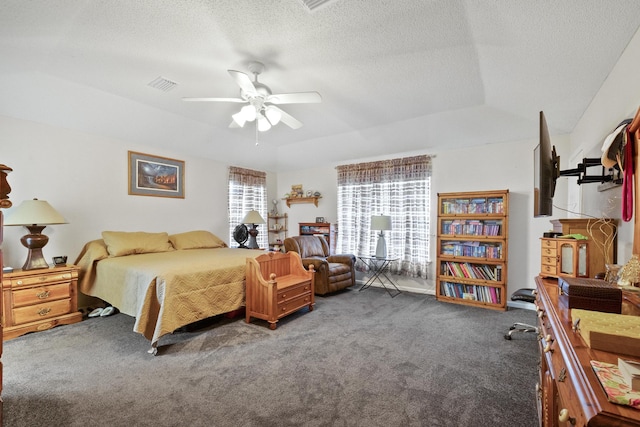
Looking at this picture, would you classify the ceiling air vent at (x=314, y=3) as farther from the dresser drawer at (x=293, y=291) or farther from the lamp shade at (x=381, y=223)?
the lamp shade at (x=381, y=223)

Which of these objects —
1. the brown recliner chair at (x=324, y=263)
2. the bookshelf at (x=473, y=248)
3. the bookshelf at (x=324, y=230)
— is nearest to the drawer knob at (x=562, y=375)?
the bookshelf at (x=473, y=248)

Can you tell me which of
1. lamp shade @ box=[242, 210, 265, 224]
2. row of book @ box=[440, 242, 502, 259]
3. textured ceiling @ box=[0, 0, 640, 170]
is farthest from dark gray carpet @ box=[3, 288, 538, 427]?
textured ceiling @ box=[0, 0, 640, 170]

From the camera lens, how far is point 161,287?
2.50m

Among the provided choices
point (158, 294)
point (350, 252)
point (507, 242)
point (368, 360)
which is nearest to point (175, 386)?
point (158, 294)

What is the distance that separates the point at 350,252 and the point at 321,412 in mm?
3597

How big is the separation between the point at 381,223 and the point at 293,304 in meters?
1.97

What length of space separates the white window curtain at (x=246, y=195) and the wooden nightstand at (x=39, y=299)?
256 centimetres

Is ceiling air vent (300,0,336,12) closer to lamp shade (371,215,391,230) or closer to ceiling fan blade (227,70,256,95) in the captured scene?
ceiling fan blade (227,70,256,95)

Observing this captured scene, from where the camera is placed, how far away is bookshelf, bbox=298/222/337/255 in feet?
18.1

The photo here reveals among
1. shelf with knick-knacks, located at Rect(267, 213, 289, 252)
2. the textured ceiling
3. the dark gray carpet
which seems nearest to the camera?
the dark gray carpet

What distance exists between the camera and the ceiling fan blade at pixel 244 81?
2096mm

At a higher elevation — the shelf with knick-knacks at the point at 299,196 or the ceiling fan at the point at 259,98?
the ceiling fan at the point at 259,98

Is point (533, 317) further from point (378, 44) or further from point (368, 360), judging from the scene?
point (378, 44)

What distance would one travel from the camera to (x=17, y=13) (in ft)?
6.35
